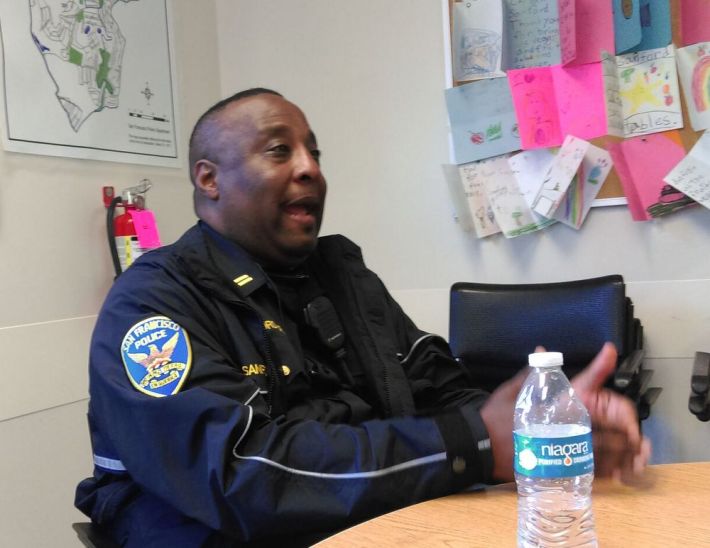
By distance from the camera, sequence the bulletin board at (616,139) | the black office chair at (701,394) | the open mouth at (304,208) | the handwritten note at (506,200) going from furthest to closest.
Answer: the handwritten note at (506,200) < the bulletin board at (616,139) < the black office chair at (701,394) < the open mouth at (304,208)

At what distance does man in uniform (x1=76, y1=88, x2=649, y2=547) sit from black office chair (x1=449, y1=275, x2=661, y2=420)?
0.42 meters

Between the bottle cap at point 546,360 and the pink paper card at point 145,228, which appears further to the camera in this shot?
the pink paper card at point 145,228

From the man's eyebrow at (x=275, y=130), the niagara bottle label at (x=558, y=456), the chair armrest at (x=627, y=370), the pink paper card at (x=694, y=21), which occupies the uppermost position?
the pink paper card at (x=694, y=21)

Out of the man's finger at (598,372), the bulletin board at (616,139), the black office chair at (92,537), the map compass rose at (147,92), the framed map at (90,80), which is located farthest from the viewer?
the map compass rose at (147,92)

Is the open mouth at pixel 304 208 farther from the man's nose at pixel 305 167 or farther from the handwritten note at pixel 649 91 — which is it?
the handwritten note at pixel 649 91

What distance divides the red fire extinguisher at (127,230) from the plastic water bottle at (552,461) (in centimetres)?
149

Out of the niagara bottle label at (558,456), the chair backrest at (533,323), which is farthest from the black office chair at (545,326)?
the niagara bottle label at (558,456)

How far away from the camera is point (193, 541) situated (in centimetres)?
103

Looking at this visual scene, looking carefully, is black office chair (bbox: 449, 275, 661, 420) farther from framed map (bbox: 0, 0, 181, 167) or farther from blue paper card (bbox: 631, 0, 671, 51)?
framed map (bbox: 0, 0, 181, 167)

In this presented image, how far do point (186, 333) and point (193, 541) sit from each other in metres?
0.32

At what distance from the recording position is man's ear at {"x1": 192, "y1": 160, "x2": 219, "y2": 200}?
5.04 ft

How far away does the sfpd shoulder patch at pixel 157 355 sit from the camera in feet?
3.33

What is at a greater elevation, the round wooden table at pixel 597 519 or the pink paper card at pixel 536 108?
the pink paper card at pixel 536 108

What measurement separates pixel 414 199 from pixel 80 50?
3.95 feet
